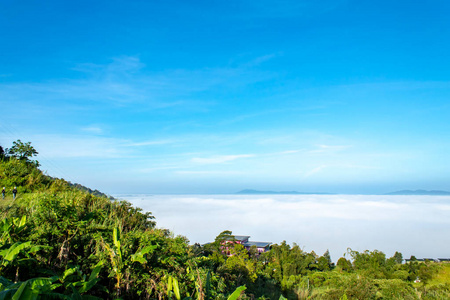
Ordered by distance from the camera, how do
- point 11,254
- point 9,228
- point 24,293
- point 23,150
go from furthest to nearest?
point 23,150 < point 9,228 < point 11,254 < point 24,293

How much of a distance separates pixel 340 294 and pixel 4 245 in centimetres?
990

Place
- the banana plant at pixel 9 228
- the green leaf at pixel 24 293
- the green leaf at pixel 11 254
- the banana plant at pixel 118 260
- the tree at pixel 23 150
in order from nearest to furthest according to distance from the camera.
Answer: the green leaf at pixel 24 293, the green leaf at pixel 11 254, the banana plant at pixel 9 228, the banana plant at pixel 118 260, the tree at pixel 23 150

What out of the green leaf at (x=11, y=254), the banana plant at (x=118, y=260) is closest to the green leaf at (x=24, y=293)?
the green leaf at (x=11, y=254)

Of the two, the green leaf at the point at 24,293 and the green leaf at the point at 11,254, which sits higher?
the green leaf at the point at 24,293

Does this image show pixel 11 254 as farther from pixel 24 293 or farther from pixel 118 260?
pixel 24 293

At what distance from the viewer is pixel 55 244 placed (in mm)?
3902

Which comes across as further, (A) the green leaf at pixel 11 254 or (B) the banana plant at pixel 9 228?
(B) the banana plant at pixel 9 228

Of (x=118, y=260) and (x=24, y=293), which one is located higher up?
(x=24, y=293)

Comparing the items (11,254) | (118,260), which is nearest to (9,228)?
(11,254)

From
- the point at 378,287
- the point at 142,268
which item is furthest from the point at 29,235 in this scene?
the point at 378,287

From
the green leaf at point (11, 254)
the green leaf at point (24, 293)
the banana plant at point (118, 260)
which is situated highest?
the green leaf at point (24, 293)

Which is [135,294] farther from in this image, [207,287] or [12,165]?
[12,165]

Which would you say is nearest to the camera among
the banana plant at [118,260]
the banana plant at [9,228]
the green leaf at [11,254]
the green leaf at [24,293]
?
the green leaf at [24,293]

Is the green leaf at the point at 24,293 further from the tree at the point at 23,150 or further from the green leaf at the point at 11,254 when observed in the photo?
the tree at the point at 23,150
